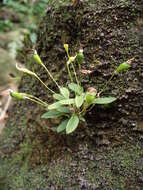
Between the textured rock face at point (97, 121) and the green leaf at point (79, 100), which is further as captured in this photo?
the textured rock face at point (97, 121)

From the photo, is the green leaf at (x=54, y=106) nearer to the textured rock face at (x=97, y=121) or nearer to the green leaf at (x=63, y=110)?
the green leaf at (x=63, y=110)

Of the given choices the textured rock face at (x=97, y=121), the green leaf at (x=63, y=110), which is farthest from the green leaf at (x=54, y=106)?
the textured rock face at (x=97, y=121)

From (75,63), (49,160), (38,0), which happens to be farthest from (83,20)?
(38,0)

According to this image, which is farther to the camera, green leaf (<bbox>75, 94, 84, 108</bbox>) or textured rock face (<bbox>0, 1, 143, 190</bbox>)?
textured rock face (<bbox>0, 1, 143, 190</bbox>)

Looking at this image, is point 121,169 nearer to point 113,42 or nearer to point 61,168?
point 61,168

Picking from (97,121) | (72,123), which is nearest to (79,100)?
(72,123)

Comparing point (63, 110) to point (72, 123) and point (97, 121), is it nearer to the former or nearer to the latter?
point (72, 123)

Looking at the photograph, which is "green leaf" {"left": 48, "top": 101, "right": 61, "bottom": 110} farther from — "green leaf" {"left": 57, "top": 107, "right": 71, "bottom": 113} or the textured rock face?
the textured rock face

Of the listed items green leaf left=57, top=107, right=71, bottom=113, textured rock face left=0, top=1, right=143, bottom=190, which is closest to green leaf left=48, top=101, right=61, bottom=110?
green leaf left=57, top=107, right=71, bottom=113
